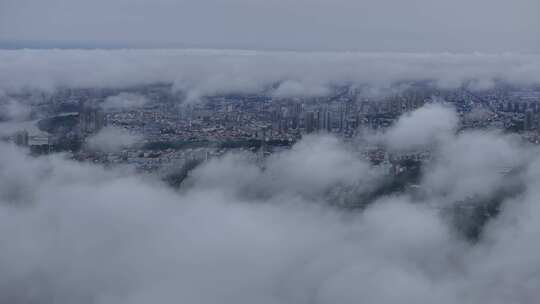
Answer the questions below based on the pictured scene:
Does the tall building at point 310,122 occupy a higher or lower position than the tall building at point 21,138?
higher

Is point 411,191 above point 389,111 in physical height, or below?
below

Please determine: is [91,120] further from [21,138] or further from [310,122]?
[310,122]

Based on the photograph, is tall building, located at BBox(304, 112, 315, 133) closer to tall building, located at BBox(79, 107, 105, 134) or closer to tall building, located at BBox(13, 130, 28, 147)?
tall building, located at BBox(79, 107, 105, 134)

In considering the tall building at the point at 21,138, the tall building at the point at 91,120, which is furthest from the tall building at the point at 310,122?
the tall building at the point at 21,138

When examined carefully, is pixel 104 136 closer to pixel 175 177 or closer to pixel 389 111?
pixel 175 177

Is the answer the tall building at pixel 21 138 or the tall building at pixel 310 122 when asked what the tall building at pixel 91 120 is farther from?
the tall building at pixel 310 122

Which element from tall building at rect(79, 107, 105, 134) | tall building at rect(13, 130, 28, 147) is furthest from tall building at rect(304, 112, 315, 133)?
tall building at rect(13, 130, 28, 147)

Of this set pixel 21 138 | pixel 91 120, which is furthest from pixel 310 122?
pixel 21 138

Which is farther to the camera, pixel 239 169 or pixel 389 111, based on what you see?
pixel 389 111

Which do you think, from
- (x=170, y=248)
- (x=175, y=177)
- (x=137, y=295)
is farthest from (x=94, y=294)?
(x=175, y=177)

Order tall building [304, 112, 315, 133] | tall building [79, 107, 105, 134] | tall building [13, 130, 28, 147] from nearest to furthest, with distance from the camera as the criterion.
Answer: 1. tall building [13, 130, 28, 147]
2. tall building [79, 107, 105, 134]
3. tall building [304, 112, 315, 133]

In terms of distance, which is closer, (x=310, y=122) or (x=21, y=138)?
(x=21, y=138)
